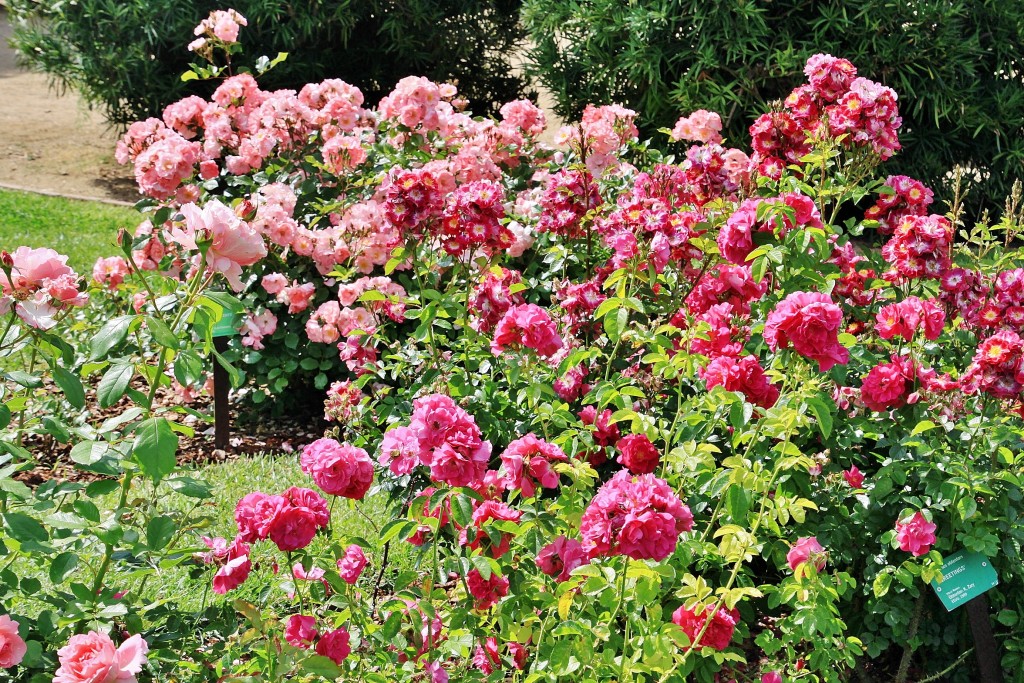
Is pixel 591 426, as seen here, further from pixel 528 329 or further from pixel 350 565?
pixel 350 565

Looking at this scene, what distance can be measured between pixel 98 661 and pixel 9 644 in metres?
0.24

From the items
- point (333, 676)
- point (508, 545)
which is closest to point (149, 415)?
point (333, 676)

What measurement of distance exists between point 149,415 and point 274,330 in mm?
2184

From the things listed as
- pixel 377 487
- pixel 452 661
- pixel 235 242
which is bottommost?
pixel 452 661

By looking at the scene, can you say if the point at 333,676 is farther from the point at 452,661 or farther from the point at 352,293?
the point at 352,293

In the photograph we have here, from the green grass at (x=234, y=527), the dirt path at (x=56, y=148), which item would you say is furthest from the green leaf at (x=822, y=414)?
the dirt path at (x=56, y=148)

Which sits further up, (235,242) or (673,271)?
(235,242)

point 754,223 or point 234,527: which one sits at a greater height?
point 754,223

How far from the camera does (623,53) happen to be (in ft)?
20.4

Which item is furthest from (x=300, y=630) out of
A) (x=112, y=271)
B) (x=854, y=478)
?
(x=112, y=271)

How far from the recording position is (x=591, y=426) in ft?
7.48

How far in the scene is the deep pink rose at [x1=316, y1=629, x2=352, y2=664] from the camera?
1.76m

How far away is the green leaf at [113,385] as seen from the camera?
1562 mm

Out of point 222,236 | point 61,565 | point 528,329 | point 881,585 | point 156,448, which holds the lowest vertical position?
point 881,585
